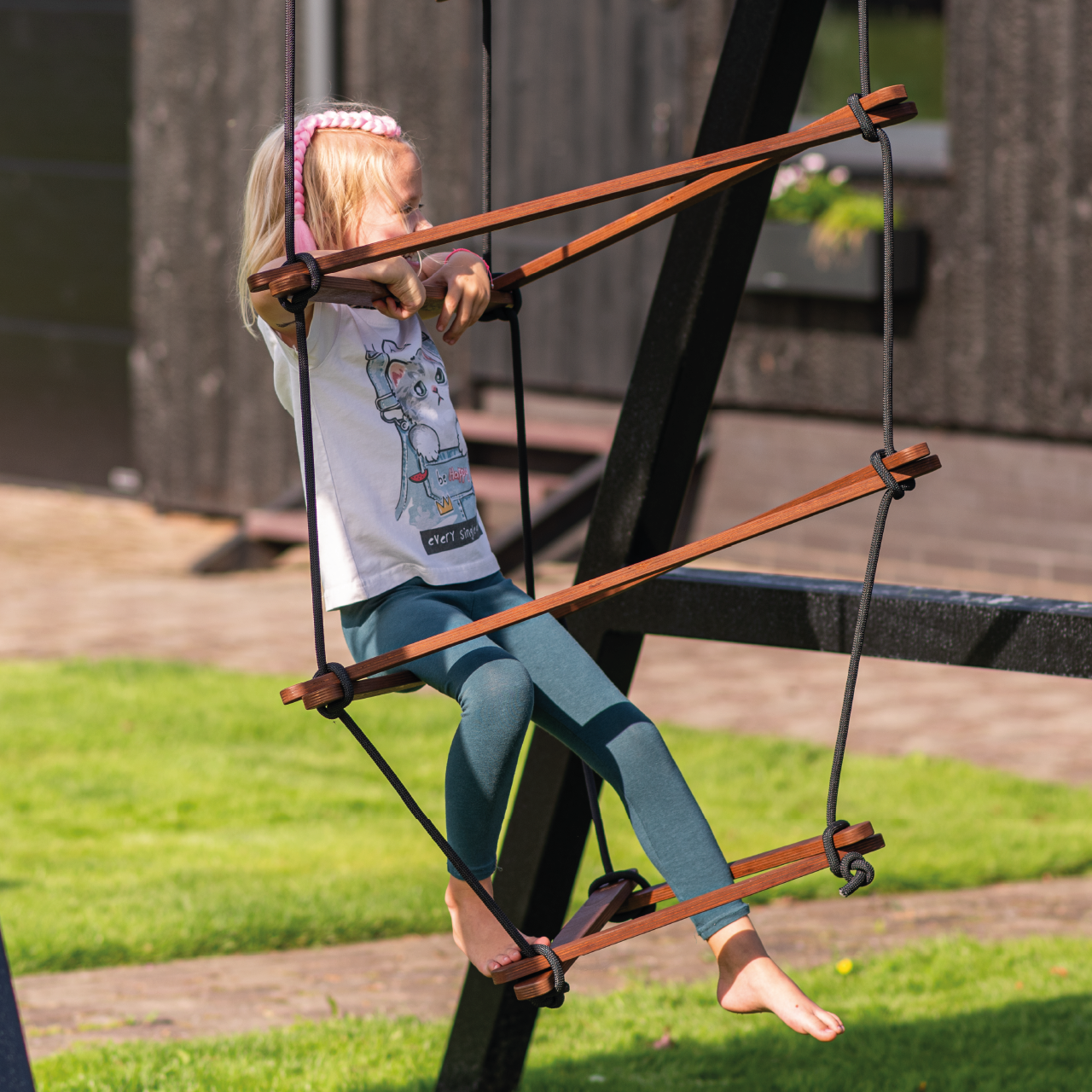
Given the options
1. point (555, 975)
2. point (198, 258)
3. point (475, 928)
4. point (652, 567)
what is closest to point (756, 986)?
point (555, 975)

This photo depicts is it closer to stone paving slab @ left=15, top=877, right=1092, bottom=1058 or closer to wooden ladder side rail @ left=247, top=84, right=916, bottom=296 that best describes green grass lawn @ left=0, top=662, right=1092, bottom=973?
stone paving slab @ left=15, top=877, right=1092, bottom=1058

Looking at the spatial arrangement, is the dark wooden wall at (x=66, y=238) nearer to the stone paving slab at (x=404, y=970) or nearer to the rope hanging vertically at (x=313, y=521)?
the stone paving slab at (x=404, y=970)

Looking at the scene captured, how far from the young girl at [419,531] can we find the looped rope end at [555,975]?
0.05 metres

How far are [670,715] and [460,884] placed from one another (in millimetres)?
3757

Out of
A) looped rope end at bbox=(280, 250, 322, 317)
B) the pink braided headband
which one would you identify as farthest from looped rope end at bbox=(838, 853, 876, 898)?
the pink braided headband

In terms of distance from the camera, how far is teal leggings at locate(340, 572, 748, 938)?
92.7 inches

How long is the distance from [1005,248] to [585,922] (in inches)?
249

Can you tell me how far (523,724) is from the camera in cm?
237

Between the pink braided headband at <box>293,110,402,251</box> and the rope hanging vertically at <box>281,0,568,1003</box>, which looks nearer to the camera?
the rope hanging vertically at <box>281,0,568,1003</box>

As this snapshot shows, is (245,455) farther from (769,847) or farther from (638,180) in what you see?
(638,180)

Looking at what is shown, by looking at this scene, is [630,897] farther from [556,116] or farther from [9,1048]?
[556,116]

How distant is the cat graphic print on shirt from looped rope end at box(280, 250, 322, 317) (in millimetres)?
311

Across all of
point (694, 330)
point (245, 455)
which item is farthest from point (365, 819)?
point (245, 455)

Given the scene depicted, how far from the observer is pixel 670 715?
6215 millimetres
